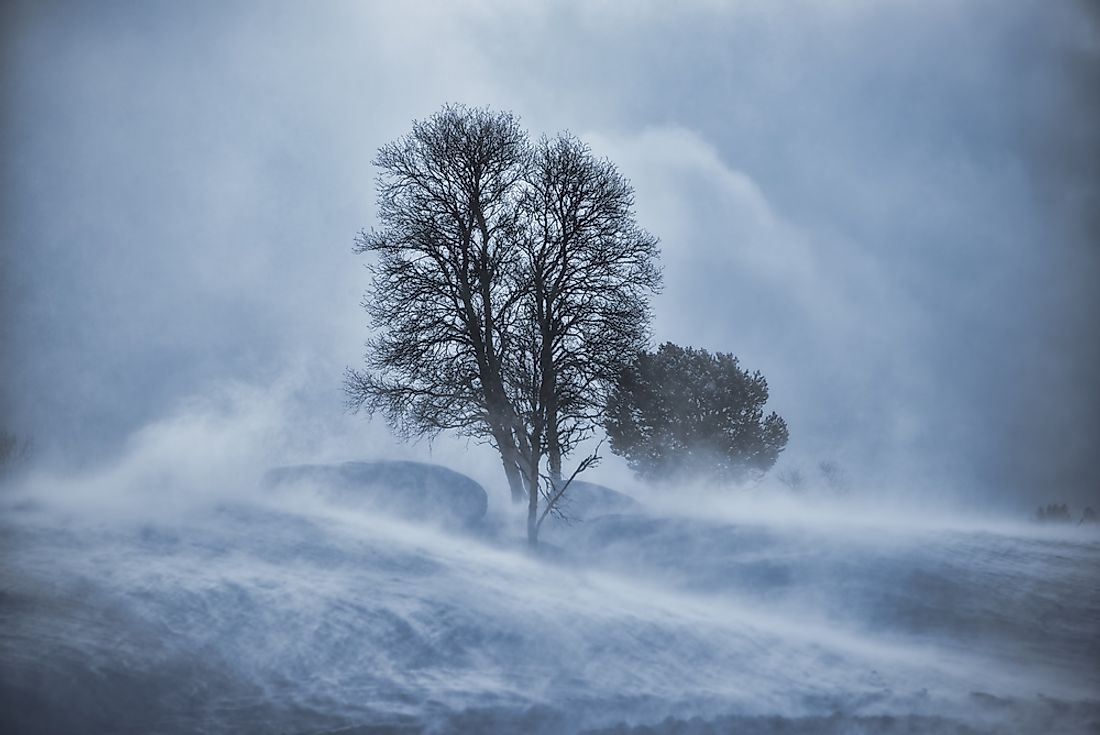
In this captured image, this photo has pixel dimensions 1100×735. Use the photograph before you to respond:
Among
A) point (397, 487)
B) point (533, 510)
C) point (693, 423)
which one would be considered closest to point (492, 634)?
point (533, 510)

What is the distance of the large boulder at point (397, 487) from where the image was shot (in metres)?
16.0

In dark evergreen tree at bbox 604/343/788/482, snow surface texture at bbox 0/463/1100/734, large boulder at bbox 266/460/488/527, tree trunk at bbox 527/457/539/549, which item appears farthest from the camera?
dark evergreen tree at bbox 604/343/788/482

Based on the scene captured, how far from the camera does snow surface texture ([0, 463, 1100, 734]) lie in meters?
6.65

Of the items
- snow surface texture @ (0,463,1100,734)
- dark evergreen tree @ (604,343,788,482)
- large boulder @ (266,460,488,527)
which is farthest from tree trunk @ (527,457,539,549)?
dark evergreen tree @ (604,343,788,482)

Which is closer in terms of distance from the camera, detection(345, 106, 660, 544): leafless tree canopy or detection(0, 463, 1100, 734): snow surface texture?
detection(0, 463, 1100, 734): snow surface texture

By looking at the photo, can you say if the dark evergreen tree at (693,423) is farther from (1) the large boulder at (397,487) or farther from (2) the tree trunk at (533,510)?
(2) the tree trunk at (533,510)

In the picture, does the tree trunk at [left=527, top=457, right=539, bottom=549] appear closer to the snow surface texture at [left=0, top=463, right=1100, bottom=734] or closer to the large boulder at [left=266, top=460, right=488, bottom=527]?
the snow surface texture at [left=0, top=463, right=1100, bottom=734]

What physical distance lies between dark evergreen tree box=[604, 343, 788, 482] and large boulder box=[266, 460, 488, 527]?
31.0ft

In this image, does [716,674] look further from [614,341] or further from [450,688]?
[614,341]

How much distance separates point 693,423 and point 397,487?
43.0 ft

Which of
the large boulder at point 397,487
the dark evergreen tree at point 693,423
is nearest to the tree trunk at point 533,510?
the large boulder at point 397,487

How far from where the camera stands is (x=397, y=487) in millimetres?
16734

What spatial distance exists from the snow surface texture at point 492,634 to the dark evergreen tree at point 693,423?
12.6m

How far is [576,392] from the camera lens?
17.4 m
